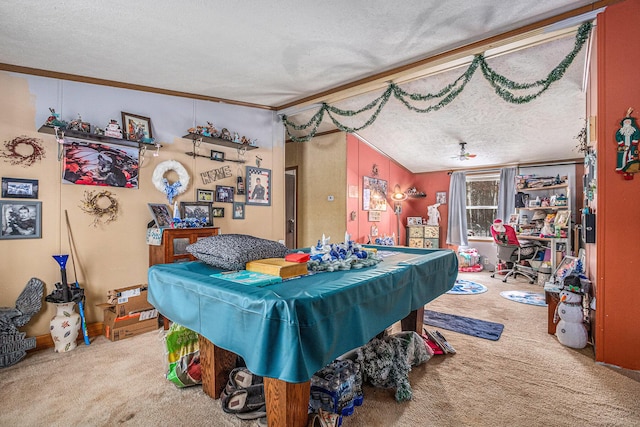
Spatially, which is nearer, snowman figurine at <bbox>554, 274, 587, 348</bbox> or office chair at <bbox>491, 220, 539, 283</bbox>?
snowman figurine at <bbox>554, 274, 587, 348</bbox>

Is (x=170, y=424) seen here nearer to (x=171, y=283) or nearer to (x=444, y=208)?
(x=171, y=283)

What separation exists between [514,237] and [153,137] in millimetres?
5980

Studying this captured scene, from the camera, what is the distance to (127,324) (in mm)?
2982

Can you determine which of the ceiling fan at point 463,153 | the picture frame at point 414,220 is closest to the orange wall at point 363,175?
the picture frame at point 414,220

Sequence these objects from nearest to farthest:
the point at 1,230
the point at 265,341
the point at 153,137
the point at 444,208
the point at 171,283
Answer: the point at 265,341, the point at 171,283, the point at 1,230, the point at 153,137, the point at 444,208

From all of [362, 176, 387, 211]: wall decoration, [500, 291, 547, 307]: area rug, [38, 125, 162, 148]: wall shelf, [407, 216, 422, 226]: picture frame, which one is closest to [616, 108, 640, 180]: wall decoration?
[500, 291, 547, 307]: area rug

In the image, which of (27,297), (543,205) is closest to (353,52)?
(27,297)

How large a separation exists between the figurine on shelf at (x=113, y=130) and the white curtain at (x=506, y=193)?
22.9 ft

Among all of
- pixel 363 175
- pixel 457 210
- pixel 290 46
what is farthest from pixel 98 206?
pixel 457 210

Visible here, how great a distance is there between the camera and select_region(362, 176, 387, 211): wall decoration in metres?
6.00

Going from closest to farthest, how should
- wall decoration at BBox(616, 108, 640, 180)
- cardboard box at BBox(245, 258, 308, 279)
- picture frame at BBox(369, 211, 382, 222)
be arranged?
cardboard box at BBox(245, 258, 308, 279) → wall decoration at BBox(616, 108, 640, 180) → picture frame at BBox(369, 211, 382, 222)

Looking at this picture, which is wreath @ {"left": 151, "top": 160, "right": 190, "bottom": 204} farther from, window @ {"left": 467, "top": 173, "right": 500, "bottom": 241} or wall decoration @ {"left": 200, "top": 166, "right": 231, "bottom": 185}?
window @ {"left": 467, "top": 173, "right": 500, "bottom": 241}

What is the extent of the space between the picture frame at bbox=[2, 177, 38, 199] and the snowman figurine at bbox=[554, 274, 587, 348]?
5082 millimetres

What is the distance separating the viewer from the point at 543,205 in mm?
5859
